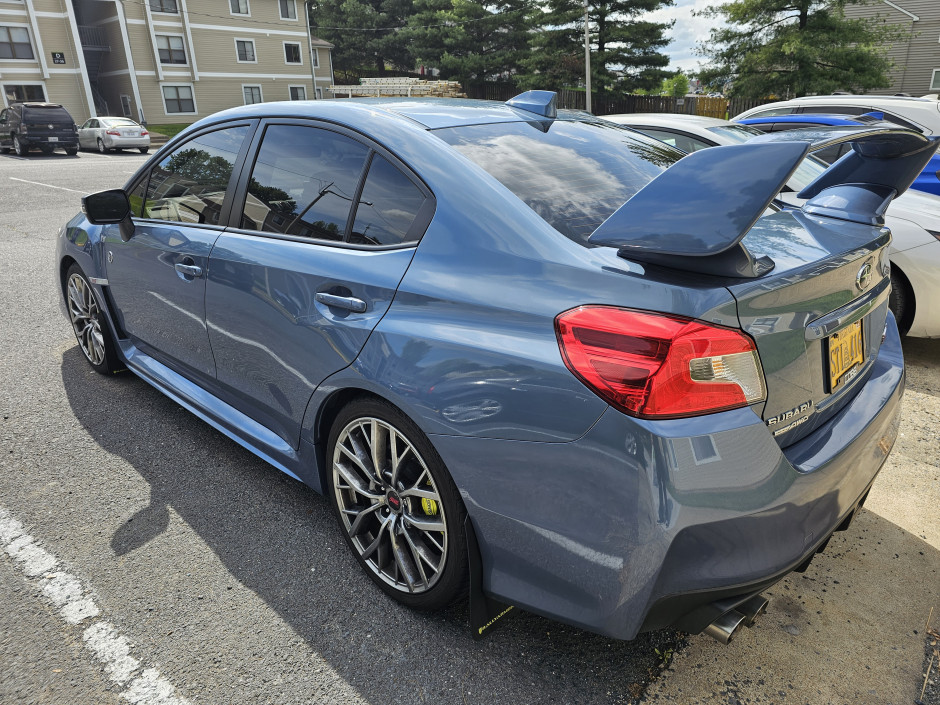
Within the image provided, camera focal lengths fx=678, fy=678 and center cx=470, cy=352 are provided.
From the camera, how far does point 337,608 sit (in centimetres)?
238

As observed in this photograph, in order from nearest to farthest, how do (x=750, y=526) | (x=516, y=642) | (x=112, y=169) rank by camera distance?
(x=750, y=526) < (x=516, y=642) < (x=112, y=169)

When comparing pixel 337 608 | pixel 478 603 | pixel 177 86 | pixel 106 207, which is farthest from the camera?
pixel 177 86

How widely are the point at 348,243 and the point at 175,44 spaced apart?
4229 centimetres

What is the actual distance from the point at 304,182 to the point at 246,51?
4395 cm

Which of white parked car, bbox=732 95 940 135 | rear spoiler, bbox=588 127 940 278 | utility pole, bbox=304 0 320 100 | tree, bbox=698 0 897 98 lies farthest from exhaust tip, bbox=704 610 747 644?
utility pole, bbox=304 0 320 100

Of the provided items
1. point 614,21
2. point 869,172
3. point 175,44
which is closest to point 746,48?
point 614,21

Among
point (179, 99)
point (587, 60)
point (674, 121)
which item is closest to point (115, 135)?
point (179, 99)

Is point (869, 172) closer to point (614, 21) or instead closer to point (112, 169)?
point (112, 169)

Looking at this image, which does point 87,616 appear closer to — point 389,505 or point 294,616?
point 294,616

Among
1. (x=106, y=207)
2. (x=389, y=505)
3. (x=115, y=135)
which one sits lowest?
(x=389, y=505)

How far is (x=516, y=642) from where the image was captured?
2.23m

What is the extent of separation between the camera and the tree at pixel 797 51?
69.9ft

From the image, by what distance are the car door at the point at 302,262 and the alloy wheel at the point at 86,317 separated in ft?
5.30

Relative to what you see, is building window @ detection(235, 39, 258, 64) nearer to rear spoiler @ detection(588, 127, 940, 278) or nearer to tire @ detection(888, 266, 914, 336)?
tire @ detection(888, 266, 914, 336)
